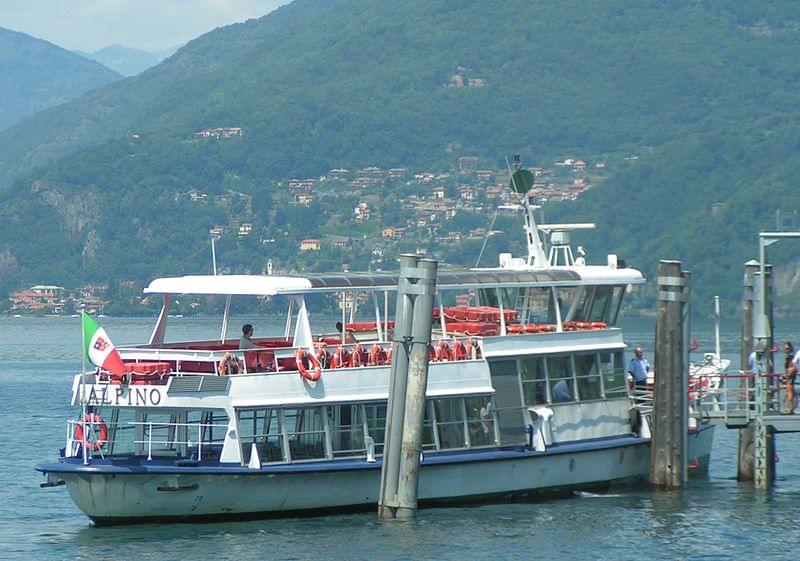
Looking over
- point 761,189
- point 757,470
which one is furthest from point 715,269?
point 757,470

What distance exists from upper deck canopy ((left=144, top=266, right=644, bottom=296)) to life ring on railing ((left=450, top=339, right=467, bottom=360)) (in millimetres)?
1025

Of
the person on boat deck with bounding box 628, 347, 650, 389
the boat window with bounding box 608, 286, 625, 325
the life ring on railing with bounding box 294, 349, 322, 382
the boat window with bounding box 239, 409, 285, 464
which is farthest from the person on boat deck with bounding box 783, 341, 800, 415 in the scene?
the boat window with bounding box 239, 409, 285, 464

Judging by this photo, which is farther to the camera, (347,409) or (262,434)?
(347,409)

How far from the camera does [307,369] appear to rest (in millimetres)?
27703

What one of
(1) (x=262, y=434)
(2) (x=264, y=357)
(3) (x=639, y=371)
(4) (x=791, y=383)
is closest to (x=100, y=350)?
(2) (x=264, y=357)

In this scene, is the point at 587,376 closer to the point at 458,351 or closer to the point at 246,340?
the point at 458,351

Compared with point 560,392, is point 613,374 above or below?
above

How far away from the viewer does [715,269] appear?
16938 cm

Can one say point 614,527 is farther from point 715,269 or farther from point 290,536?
point 715,269

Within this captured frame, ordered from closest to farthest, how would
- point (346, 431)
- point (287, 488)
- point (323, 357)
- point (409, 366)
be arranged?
point (409, 366) → point (287, 488) → point (323, 357) → point (346, 431)

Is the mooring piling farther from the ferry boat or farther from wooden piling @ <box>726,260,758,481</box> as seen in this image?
wooden piling @ <box>726,260,758,481</box>

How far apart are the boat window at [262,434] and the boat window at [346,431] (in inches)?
40.9

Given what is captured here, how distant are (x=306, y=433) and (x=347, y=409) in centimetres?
88

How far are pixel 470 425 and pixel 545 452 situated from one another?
5.23 feet
